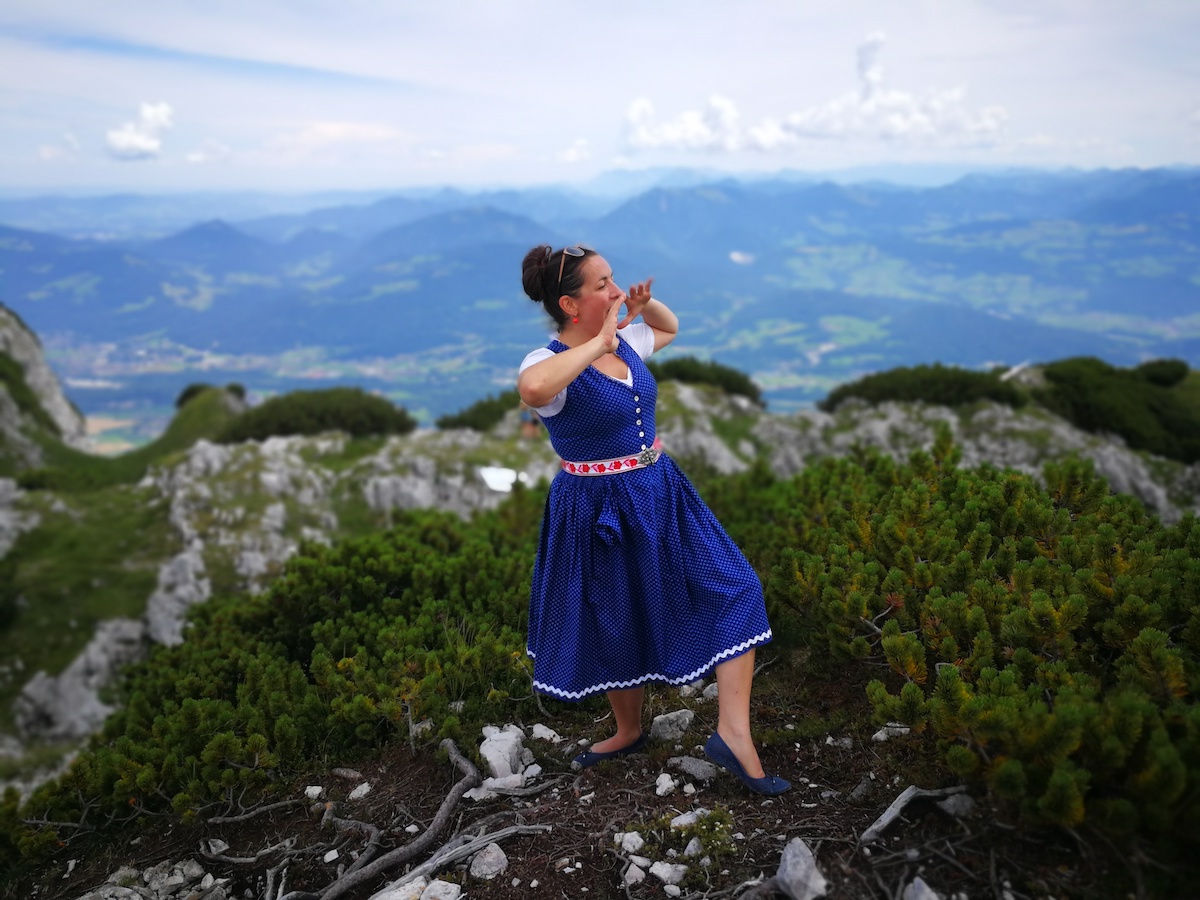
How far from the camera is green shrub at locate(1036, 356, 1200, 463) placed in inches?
990

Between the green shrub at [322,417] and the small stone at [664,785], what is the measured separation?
23579 mm

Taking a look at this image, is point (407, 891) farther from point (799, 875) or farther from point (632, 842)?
point (799, 875)

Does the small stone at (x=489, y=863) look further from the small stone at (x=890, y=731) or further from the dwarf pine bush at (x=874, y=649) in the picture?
the small stone at (x=890, y=731)

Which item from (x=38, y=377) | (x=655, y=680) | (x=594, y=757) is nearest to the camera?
(x=655, y=680)

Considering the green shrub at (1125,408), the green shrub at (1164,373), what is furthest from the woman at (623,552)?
the green shrub at (1164,373)

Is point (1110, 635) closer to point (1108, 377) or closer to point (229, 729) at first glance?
point (229, 729)

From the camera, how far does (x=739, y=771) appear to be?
12.6 ft

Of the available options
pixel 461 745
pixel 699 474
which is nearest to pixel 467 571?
pixel 461 745

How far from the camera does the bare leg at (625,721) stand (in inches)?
173

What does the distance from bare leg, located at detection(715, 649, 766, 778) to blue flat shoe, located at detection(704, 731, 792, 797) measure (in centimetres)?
2

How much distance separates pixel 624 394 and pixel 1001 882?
8.59 feet

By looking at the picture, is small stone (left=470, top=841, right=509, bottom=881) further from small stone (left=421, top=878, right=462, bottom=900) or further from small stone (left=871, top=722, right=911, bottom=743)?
small stone (left=871, top=722, right=911, bottom=743)

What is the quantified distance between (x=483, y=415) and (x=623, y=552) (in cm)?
2344

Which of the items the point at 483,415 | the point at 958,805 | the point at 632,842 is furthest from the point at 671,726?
the point at 483,415
